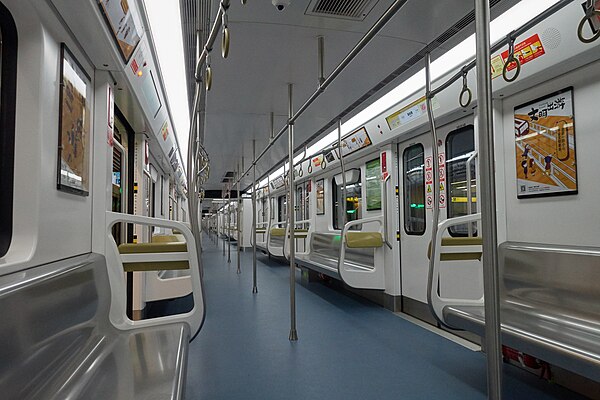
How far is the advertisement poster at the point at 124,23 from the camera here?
1718mm

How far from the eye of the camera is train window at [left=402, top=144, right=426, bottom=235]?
4.18m

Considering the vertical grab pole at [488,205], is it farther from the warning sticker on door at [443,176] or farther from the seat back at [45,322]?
the warning sticker on door at [443,176]

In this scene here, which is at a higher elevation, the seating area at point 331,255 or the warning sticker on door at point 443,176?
the warning sticker on door at point 443,176

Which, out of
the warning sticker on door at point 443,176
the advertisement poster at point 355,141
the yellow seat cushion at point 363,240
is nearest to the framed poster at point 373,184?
the advertisement poster at point 355,141

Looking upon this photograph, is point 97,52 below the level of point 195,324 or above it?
above

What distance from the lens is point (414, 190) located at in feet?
14.2

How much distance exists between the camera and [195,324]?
7.06 feet

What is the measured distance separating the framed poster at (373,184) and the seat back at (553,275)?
2409 millimetres

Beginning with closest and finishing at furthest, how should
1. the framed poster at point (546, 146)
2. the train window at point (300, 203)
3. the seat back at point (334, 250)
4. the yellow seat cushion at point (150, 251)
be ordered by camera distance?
1. the yellow seat cushion at point (150, 251)
2. the framed poster at point (546, 146)
3. the seat back at point (334, 250)
4. the train window at point (300, 203)

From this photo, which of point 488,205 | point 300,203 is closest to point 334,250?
point 300,203

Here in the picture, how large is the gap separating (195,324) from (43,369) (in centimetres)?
98

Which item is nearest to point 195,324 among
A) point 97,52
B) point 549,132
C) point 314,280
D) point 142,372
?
point 142,372

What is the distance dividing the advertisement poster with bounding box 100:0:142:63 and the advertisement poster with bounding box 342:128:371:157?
309cm

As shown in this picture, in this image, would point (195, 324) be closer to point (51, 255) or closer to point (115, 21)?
point (51, 255)
